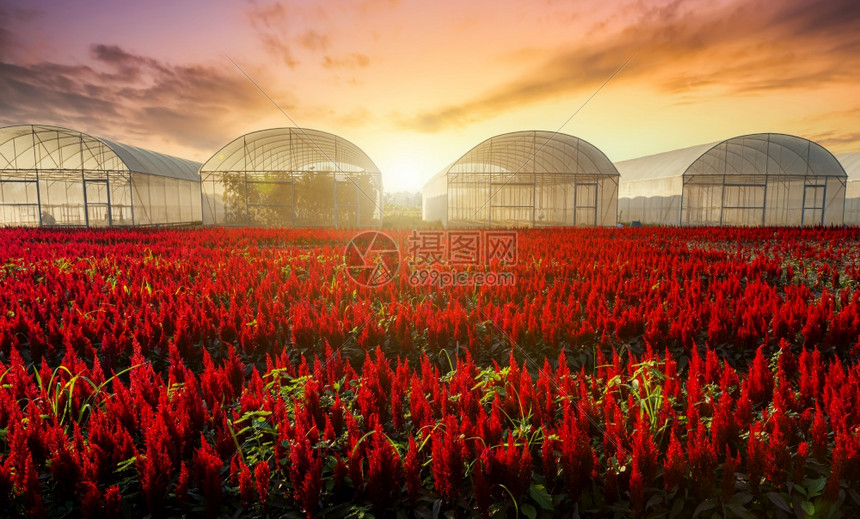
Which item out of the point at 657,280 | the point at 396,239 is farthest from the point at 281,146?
the point at 657,280

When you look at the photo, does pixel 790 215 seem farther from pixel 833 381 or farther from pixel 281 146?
pixel 281 146

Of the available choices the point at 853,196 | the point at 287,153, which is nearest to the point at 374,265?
the point at 287,153

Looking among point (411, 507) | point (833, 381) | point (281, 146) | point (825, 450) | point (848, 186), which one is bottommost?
point (411, 507)

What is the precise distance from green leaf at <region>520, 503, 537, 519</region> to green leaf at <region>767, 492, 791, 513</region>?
1011mm

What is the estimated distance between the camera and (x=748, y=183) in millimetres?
21297

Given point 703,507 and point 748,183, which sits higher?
point 748,183

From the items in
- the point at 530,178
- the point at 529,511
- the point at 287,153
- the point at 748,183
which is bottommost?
the point at 529,511

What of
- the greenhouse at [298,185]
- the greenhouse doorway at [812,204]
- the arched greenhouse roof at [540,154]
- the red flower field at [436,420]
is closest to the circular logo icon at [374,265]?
the red flower field at [436,420]

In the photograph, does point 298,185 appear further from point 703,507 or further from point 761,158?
point 703,507

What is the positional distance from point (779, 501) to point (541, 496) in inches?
39.3

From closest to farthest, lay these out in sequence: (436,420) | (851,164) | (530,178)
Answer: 1. (436,420)
2. (851,164)
3. (530,178)

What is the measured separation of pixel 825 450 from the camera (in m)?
1.98

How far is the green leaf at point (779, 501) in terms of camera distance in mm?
1761

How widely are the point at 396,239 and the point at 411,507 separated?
383 inches
